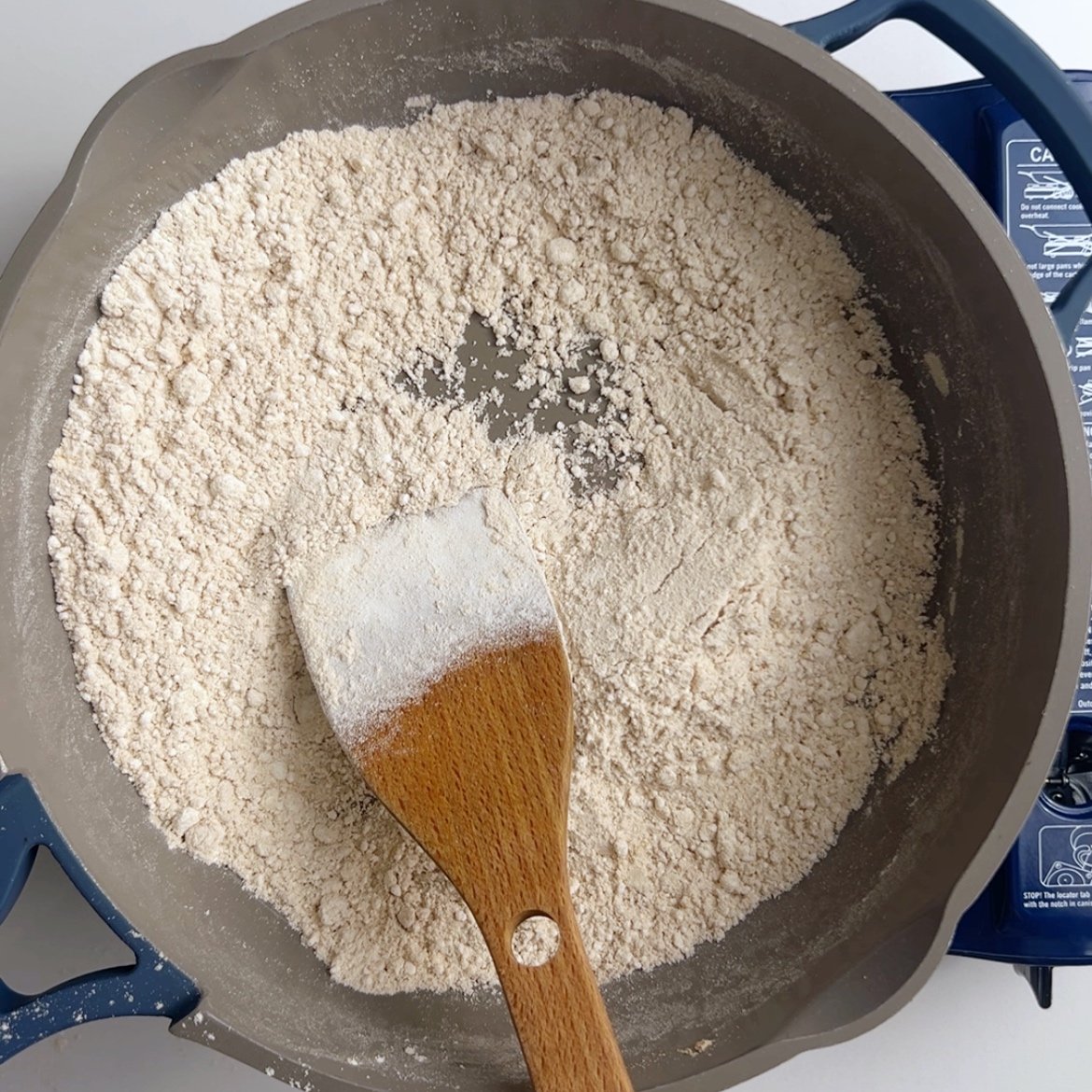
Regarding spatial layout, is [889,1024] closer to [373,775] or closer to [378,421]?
[373,775]

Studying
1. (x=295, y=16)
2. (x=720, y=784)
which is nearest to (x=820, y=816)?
(x=720, y=784)

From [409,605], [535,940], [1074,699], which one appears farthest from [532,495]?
[1074,699]

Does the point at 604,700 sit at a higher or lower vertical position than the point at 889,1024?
higher

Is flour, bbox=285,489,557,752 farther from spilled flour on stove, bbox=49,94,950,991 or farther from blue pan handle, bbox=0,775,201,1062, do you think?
blue pan handle, bbox=0,775,201,1062

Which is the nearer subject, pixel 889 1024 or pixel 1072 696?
pixel 1072 696

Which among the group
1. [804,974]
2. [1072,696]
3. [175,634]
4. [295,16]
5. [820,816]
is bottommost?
[804,974]

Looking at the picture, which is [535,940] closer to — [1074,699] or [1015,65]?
[1074,699]

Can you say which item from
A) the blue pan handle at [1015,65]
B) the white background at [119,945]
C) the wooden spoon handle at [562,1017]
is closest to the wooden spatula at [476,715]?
the wooden spoon handle at [562,1017]

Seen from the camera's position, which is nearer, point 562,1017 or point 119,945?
point 562,1017

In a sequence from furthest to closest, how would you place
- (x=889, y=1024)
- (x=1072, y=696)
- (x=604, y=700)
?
(x=889, y=1024), (x=604, y=700), (x=1072, y=696)
